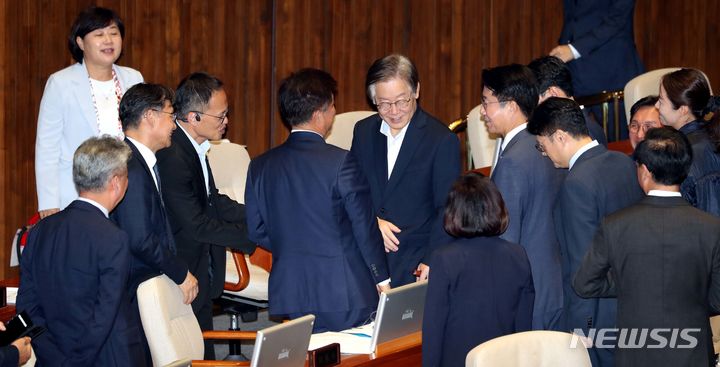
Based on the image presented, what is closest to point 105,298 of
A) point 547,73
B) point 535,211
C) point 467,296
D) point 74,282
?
point 74,282

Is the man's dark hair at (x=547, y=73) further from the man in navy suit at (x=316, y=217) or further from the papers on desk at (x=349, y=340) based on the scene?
the papers on desk at (x=349, y=340)

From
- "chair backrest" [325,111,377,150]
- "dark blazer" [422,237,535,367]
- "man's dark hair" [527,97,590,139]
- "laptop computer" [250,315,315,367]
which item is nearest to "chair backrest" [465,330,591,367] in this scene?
"dark blazer" [422,237,535,367]

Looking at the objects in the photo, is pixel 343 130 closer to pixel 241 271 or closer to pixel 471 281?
pixel 241 271

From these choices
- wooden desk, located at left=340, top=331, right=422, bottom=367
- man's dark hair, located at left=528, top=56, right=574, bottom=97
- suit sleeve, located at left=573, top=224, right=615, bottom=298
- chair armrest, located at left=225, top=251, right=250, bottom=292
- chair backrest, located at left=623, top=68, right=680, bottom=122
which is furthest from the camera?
chair backrest, located at left=623, top=68, right=680, bottom=122

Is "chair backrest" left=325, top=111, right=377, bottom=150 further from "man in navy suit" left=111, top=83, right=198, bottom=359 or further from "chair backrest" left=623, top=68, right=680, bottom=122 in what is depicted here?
"man in navy suit" left=111, top=83, right=198, bottom=359

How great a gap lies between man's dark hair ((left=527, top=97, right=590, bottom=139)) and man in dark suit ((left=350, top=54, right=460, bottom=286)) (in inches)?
24.6

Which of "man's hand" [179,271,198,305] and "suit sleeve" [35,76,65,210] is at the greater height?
"suit sleeve" [35,76,65,210]

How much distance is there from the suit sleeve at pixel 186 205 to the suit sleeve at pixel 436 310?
130 centimetres

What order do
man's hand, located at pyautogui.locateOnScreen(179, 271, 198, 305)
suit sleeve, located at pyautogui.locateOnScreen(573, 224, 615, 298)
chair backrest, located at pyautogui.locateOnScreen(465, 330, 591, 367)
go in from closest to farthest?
1. chair backrest, located at pyautogui.locateOnScreen(465, 330, 591, 367)
2. suit sleeve, located at pyautogui.locateOnScreen(573, 224, 615, 298)
3. man's hand, located at pyautogui.locateOnScreen(179, 271, 198, 305)

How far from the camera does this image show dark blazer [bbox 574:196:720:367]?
12.9ft

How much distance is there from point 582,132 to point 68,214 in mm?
2035

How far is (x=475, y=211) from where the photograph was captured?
3.95 meters

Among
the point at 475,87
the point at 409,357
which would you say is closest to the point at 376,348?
A: the point at 409,357

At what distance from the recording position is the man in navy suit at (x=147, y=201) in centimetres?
438
